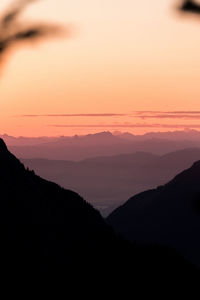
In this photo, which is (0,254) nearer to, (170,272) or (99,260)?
(99,260)

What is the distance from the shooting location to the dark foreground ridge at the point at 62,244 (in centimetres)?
9194

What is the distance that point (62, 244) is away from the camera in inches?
3986

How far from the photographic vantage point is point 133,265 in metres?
106

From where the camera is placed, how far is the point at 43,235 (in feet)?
325

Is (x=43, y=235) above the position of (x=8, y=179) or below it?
below

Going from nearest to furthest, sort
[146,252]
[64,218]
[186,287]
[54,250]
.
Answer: [54,250] < [186,287] < [64,218] < [146,252]

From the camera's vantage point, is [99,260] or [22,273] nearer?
[22,273]

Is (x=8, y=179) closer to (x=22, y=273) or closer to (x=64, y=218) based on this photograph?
(x=64, y=218)

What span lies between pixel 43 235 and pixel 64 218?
480 inches

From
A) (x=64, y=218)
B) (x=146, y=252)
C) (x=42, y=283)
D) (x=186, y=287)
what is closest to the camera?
(x=42, y=283)

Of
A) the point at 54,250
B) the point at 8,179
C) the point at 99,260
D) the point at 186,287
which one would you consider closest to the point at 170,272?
the point at 186,287

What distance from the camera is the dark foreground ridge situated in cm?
9194

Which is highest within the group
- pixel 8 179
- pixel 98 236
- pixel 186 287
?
pixel 8 179

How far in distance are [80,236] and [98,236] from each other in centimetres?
461
